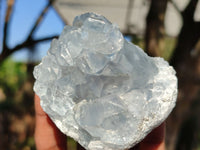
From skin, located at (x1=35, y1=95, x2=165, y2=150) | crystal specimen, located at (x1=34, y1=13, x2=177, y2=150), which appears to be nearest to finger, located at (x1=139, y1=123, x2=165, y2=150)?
skin, located at (x1=35, y1=95, x2=165, y2=150)

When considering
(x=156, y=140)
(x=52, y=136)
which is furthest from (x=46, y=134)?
(x=156, y=140)

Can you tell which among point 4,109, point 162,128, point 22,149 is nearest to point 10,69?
point 4,109

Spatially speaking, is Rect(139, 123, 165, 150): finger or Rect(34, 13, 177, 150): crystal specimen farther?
Rect(139, 123, 165, 150): finger

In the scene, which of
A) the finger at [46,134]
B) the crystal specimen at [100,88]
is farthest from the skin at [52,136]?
the crystal specimen at [100,88]

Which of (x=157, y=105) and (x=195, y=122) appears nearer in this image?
(x=157, y=105)

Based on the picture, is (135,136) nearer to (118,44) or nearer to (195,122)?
(118,44)

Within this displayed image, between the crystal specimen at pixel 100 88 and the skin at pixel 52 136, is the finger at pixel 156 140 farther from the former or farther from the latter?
the crystal specimen at pixel 100 88

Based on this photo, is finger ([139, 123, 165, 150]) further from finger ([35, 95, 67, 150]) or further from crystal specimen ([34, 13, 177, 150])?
finger ([35, 95, 67, 150])
